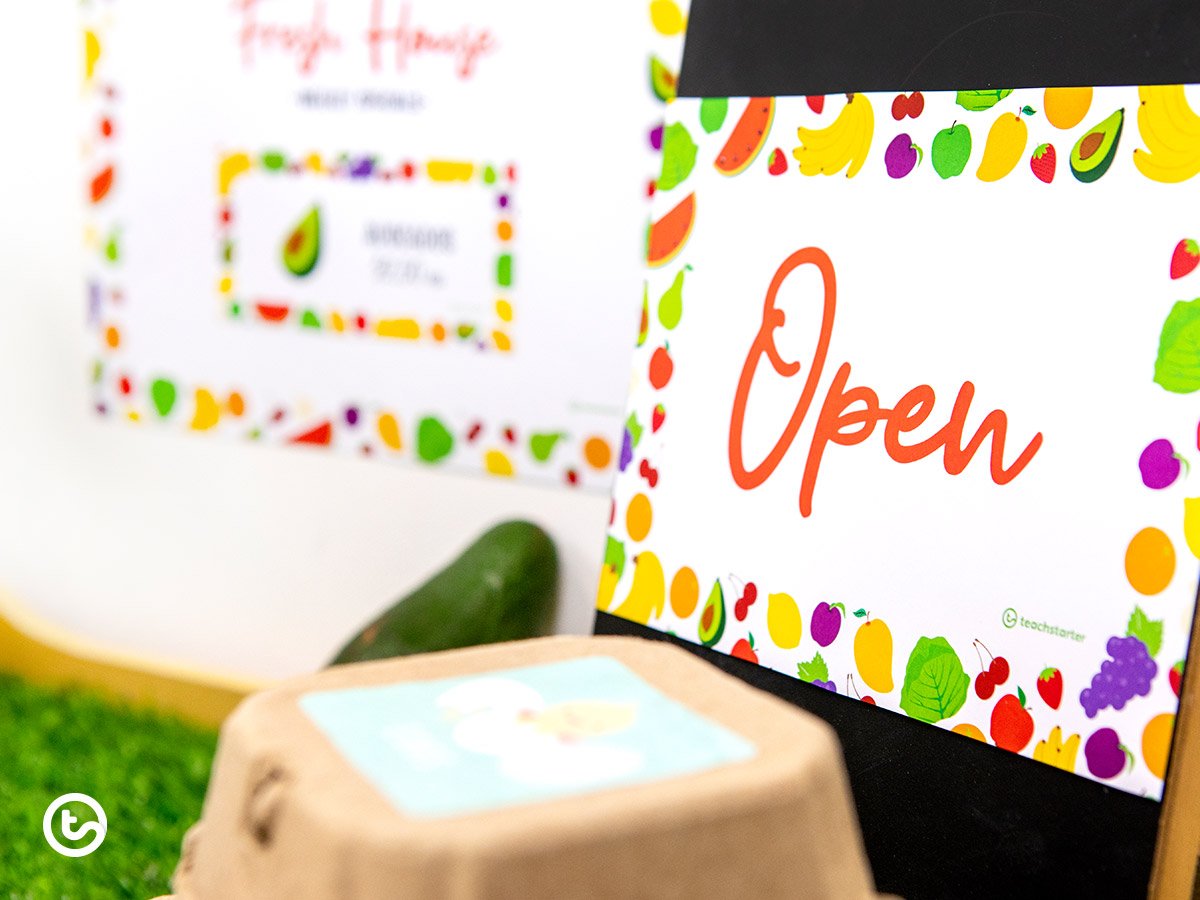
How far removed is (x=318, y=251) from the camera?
180 centimetres

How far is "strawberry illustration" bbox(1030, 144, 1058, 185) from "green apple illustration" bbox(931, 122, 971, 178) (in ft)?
0.19

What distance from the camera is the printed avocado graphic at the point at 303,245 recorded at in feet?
5.92

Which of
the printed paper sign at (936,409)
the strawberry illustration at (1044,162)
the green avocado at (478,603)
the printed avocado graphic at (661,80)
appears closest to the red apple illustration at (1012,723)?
the printed paper sign at (936,409)

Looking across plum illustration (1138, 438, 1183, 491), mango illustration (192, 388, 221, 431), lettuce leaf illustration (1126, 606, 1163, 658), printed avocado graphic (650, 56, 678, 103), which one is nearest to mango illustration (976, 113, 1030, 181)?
plum illustration (1138, 438, 1183, 491)

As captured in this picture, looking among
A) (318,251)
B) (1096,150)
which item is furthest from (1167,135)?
(318,251)

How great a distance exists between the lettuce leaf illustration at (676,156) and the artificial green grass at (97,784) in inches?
35.5

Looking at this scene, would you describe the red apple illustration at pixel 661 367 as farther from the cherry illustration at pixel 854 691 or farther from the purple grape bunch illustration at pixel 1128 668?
the purple grape bunch illustration at pixel 1128 668

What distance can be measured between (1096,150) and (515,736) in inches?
23.3

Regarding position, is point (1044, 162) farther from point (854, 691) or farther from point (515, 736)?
point (515, 736)

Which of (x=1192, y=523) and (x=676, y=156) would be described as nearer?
(x=1192, y=523)

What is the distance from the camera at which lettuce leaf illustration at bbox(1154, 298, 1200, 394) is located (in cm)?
90

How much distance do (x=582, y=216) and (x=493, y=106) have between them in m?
0.19

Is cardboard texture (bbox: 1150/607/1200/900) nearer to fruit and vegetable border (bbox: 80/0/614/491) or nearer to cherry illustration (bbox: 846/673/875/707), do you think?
cherry illustration (bbox: 846/673/875/707)

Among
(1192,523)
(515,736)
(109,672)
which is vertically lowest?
(109,672)
